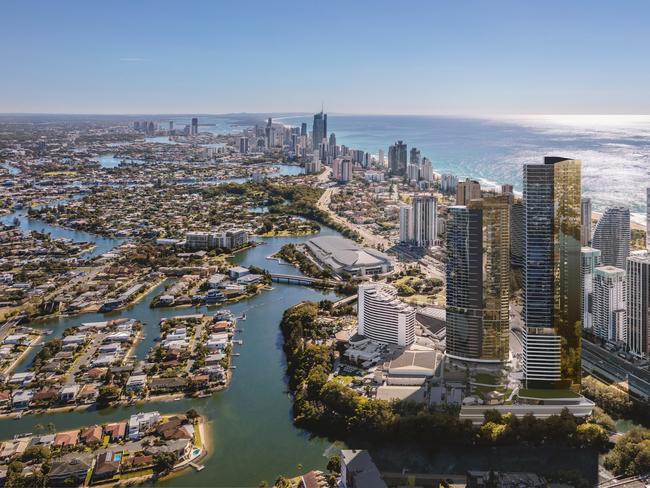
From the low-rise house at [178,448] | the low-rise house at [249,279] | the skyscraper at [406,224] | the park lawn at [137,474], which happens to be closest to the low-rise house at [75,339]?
the low-rise house at [249,279]

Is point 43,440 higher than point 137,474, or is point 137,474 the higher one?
point 43,440

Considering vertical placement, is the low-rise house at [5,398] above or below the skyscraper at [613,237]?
below

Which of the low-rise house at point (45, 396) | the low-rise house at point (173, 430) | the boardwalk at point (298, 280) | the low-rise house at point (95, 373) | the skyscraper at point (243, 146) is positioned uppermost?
the skyscraper at point (243, 146)

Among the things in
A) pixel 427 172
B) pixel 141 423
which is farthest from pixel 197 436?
pixel 427 172

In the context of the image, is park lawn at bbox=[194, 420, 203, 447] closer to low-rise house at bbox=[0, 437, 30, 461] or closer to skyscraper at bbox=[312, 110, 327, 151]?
low-rise house at bbox=[0, 437, 30, 461]

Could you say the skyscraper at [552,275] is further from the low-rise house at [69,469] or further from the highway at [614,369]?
the low-rise house at [69,469]

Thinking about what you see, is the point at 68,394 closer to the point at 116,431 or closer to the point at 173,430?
the point at 116,431

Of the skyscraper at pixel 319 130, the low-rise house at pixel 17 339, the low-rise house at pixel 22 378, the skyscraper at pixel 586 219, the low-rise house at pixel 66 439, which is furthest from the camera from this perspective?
the skyscraper at pixel 319 130

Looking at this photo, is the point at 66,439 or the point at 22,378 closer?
the point at 66,439
